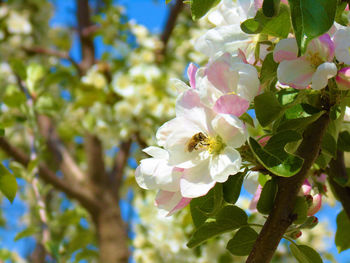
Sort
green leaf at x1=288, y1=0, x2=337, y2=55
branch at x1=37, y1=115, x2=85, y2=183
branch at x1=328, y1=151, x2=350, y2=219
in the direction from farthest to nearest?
branch at x1=37, y1=115, x2=85, y2=183
branch at x1=328, y1=151, x2=350, y2=219
green leaf at x1=288, y1=0, x2=337, y2=55

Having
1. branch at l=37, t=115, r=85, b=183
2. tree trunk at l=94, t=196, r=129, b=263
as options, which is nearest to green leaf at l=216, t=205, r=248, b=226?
tree trunk at l=94, t=196, r=129, b=263

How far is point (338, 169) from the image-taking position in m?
0.63

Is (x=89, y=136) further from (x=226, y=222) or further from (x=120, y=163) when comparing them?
(x=226, y=222)

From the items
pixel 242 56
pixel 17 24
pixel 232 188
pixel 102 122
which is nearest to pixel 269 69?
pixel 242 56

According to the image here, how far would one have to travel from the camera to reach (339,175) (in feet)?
2.07

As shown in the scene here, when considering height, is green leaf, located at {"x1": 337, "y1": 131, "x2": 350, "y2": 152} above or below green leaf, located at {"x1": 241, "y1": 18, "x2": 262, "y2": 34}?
below

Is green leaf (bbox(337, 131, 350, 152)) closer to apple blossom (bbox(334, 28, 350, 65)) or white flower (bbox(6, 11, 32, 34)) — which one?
apple blossom (bbox(334, 28, 350, 65))

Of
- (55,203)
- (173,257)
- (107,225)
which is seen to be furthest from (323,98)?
(55,203)

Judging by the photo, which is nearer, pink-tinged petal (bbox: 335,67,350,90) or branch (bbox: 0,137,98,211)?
pink-tinged petal (bbox: 335,67,350,90)

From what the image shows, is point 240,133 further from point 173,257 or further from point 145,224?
point 145,224

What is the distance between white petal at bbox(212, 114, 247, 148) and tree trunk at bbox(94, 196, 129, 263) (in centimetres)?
191

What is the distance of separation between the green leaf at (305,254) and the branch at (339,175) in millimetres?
119

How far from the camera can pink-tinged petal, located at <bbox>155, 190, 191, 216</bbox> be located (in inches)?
20.0

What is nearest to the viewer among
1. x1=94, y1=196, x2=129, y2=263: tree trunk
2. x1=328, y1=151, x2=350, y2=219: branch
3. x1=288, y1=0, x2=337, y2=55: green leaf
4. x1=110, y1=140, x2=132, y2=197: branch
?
x1=288, y1=0, x2=337, y2=55: green leaf
